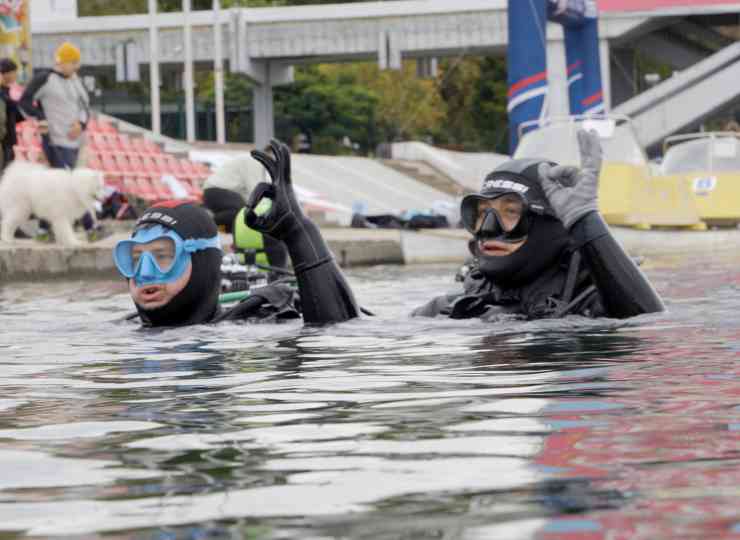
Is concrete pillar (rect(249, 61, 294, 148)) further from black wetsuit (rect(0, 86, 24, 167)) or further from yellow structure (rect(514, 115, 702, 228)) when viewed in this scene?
black wetsuit (rect(0, 86, 24, 167))

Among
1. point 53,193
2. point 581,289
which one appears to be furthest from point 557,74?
point 581,289

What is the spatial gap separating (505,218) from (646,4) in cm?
4535

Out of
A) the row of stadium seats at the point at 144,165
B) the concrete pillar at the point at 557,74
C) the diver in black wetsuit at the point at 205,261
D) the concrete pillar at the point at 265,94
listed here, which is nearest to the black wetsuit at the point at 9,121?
the row of stadium seats at the point at 144,165

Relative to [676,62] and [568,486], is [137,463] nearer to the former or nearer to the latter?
[568,486]

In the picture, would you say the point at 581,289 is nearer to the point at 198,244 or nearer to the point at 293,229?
the point at 293,229

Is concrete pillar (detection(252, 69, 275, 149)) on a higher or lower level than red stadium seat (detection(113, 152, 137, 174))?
higher

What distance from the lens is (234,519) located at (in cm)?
325

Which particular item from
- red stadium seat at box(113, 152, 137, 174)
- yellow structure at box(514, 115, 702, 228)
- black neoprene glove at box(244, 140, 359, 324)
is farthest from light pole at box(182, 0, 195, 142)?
black neoprene glove at box(244, 140, 359, 324)

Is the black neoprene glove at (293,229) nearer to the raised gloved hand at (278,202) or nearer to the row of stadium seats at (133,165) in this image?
the raised gloved hand at (278,202)

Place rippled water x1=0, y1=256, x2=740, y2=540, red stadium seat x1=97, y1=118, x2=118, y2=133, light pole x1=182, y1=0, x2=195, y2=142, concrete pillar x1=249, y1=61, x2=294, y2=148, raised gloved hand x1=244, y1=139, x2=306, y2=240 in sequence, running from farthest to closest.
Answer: concrete pillar x1=249, y1=61, x2=294, y2=148 < light pole x1=182, y1=0, x2=195, y2=142 < red stadium seat x1=97, y1=118, x2=118, y2=133 < raised gloved hand x1=244, y1=139, x2=306, y2=240 < rippled water x1=0, y1=256, x2=740, y2=540

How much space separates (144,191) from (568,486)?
2604 centimetres

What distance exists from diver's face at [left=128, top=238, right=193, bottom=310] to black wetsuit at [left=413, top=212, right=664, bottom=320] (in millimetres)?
1325

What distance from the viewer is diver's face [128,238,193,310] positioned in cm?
828

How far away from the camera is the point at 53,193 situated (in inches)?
690
